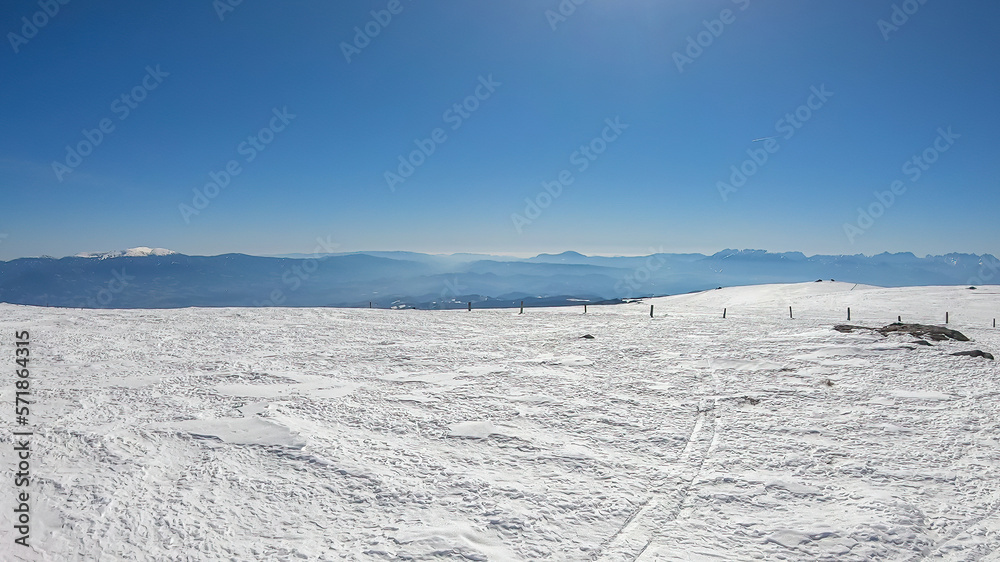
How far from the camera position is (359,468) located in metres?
8.50

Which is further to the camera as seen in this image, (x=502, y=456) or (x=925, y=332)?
(x=925, y=332)

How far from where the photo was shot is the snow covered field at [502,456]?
21.1ft

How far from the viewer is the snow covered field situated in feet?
21.1

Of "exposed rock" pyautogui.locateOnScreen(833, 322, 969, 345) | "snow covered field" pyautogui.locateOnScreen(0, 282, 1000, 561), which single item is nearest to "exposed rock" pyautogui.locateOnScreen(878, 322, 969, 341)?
"exposed rock" pyautogui.locateOnScreen(833, 322, 969, 345)

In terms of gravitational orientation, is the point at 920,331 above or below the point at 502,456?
above

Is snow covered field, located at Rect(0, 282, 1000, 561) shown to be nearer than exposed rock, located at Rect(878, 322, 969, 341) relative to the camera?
Yes

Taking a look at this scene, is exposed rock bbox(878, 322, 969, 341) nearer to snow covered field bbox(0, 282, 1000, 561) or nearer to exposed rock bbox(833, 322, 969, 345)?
exposed rock bbox(833, 322, 969, 345)

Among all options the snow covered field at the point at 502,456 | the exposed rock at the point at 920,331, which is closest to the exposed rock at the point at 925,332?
the exposed rock at the point at 920,331

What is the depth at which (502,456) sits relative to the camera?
9352 millimetres

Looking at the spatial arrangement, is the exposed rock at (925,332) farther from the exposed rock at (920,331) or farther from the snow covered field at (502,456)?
the snow covered field at (502,456)

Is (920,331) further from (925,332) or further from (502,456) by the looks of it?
(502,456)

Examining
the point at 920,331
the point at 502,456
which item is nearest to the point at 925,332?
the point at 920,331

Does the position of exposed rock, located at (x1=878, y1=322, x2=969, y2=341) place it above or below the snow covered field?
above

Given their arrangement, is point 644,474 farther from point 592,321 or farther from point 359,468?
point 592,321
